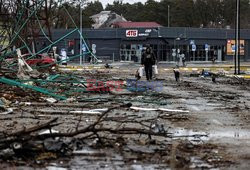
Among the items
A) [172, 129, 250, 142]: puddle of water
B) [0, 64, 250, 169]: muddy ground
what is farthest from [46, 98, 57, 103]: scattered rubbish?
[172, 129, 250, 142]: puddle of water

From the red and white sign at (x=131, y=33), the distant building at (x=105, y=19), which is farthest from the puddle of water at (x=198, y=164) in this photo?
the distant building at (x=105, y=19)

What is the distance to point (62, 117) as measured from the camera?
10836mm

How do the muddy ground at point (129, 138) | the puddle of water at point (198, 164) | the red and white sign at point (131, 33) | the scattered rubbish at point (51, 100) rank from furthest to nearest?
the red and white sign at point (131, 33)
the scattered rubbish at point (51, 100)
the muddy ground at point (129, 138)
the puddle of water at point (198, 164)

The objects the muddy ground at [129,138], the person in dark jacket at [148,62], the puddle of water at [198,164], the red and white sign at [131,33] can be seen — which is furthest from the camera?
the red and white sign at [131,33]

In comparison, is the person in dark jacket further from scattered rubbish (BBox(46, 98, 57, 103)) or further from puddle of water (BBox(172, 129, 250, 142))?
puddle of water (BBox(172, 129, 250, 142))

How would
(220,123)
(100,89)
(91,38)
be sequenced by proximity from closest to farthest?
→ 1. (220,123)
2. (100,89)
3. (91,38)

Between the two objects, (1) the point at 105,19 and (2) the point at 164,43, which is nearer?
(2) the point at 164,43

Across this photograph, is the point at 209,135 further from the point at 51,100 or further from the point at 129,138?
the point at 51,100

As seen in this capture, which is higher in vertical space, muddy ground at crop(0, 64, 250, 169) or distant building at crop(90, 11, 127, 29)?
distant building at crop(90, 11, 127, 29)

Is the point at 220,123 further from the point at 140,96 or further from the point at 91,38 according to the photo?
the point at 91,38

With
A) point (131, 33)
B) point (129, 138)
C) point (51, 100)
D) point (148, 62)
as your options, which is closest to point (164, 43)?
point (131, 33)

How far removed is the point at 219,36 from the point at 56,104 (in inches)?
3123

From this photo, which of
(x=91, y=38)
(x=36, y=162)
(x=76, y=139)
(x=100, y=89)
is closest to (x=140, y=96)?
(x=100, y=89)

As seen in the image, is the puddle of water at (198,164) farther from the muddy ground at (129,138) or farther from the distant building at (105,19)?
the distant building at (105,19)
